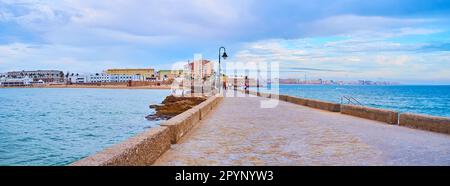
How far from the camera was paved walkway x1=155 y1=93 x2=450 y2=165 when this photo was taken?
6.57 metres

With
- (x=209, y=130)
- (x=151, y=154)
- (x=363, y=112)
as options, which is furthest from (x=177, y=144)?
(x=363, y=112)

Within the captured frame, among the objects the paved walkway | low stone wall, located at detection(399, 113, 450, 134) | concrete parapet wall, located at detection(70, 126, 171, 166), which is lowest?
the paved walkway

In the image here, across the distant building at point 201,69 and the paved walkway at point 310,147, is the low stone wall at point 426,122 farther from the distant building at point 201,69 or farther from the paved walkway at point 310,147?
the distant building at point 201,69

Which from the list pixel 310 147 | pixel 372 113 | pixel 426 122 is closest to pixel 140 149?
pixel 310 147

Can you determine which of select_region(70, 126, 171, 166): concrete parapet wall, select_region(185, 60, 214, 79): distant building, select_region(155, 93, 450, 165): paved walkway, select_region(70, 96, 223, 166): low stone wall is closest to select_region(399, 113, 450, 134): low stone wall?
select_region(155, 93, 450, 165): paved walkway

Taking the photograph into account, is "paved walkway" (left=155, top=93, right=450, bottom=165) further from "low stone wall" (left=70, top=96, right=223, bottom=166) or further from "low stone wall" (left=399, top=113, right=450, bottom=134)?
"low stone wall" (left=399, top=113, right=450, bottom=134)

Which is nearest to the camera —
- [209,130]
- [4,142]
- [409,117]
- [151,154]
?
[151,154]

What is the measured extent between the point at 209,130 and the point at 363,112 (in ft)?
21.2

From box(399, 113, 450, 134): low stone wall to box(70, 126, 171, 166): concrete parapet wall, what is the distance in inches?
254
